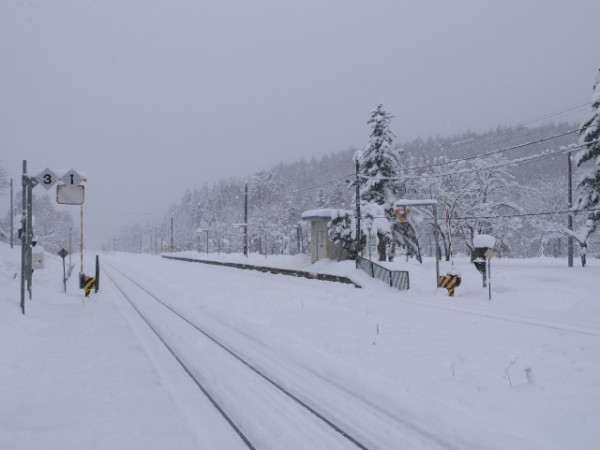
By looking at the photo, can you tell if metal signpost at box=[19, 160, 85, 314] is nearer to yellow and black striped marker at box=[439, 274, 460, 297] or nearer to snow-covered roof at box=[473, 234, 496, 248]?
yellow and black striped marker at box=[439, 274, 460, 297]

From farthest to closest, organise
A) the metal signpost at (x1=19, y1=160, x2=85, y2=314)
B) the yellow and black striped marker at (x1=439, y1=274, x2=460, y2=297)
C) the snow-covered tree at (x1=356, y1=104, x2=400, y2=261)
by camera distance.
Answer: the snow-covered tree at (x1=356, y1=104, x2=400, y2=261) < the yellow and black striped marker at (x1=439, y1=274, x2=460, y2=297) < the metal signpost at (x1=19, y1=160, x2=85, y2=314)

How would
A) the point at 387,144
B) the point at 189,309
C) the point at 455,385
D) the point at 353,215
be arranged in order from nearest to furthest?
1. the point at 455,385
2. the point at 189,309
3. the point at 353,215
4. the point at 387,144

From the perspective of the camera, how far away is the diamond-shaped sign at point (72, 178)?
1366 cm

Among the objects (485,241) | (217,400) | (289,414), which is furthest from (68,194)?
(485,241)

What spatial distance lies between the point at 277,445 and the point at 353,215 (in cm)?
2617

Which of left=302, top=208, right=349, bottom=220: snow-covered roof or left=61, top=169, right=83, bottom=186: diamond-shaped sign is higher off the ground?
left=61, top=169, right=83, bottom=186: diamond-shaped sign

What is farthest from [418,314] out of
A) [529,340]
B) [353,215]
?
[353,215]

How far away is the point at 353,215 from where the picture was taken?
99.8 feet

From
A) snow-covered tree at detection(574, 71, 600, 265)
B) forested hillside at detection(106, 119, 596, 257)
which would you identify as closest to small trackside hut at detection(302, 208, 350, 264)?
forested hillside at detection(106, 119, 596, 257)

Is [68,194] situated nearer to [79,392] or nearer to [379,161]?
[79,392]

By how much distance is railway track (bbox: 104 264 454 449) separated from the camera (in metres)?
4.88

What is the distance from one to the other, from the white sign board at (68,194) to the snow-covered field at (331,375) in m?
3.43

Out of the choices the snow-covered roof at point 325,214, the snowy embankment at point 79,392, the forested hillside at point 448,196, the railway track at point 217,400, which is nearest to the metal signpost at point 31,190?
the snowy embankment at point 79,392

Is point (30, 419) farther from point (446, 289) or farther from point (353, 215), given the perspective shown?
point (353, 215)
